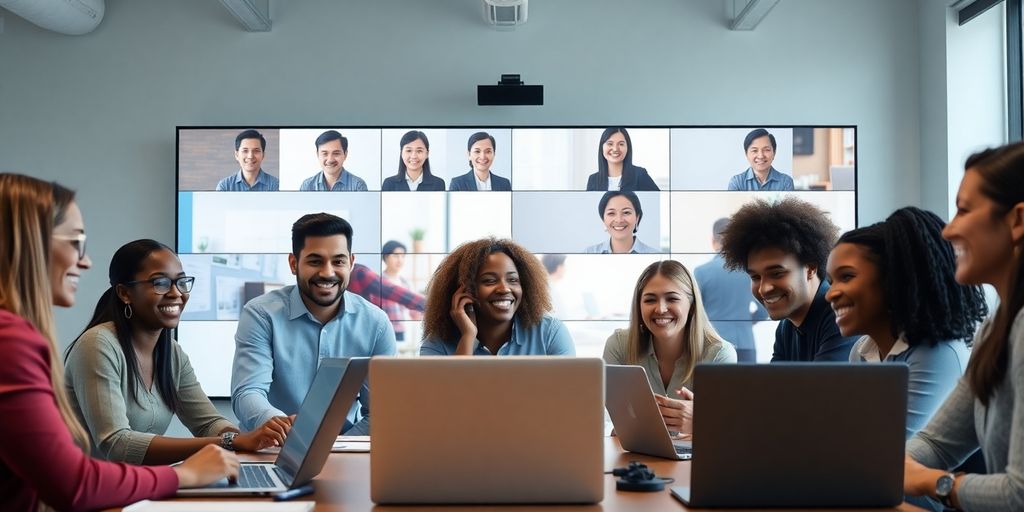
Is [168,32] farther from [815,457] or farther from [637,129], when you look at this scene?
[815,457]

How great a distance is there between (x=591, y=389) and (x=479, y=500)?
11.3 inches

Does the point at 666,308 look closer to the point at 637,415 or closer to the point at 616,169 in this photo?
the point at 637,415

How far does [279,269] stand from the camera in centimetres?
511

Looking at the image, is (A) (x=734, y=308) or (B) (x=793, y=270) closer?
(B) (x=793, y=270)

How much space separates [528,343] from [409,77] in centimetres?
233

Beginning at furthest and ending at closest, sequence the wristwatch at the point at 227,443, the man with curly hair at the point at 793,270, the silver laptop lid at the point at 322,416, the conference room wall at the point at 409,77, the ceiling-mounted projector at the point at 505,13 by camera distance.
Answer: the conference room wall at the point at 409,77 → the ceiling-mounted projector at the point at 505,13 → the man with curly hair at the point at 793,270 → the wristwatch at the point at 227,443 → the silver laptop lid at the point at 322,416

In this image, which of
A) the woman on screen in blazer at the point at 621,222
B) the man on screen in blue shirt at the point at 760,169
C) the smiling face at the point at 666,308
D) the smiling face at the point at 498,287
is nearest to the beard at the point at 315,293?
the smiling face at the point at 498,287

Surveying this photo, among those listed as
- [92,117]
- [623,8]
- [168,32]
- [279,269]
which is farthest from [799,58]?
[92,117]

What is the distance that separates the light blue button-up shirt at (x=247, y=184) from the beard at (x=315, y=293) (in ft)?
5.60

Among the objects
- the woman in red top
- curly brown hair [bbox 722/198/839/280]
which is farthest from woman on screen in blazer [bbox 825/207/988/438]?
the woman in red top

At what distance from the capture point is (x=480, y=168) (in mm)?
5168

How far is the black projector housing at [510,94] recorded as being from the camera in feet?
16.7

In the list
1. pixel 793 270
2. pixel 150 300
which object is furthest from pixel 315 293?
pixel 793 270

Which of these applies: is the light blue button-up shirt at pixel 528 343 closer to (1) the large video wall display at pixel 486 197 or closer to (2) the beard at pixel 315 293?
(2) the beard at pixel 315 293
